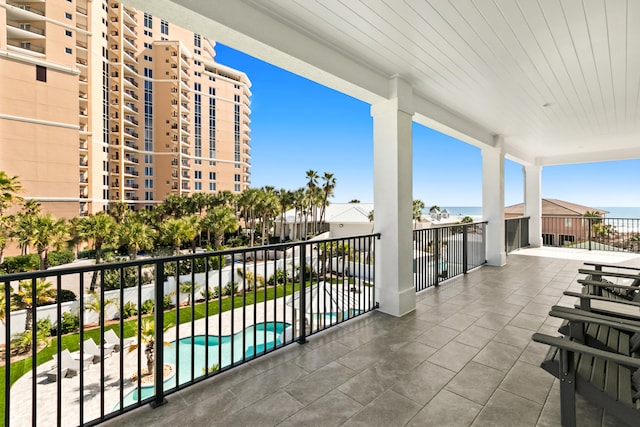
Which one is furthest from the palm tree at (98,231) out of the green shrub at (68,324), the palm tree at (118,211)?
the palm tree at (118,211)

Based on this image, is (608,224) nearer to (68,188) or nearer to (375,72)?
(375,72)

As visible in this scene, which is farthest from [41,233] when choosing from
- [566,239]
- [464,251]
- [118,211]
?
[566,239]

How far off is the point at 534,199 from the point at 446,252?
5481mm

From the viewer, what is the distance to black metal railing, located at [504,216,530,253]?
24.5 feet

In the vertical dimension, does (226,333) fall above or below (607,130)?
below

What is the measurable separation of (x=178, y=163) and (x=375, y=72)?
4263 cm

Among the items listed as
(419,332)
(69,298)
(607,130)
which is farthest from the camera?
(69,298)

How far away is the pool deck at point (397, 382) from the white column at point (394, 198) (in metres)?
0.29

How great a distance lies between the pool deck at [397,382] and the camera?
1.70 metres

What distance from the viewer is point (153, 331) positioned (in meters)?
4.70

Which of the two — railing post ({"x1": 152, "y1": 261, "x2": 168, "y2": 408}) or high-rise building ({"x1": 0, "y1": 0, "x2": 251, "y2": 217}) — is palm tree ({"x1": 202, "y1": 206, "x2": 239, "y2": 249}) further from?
railing post ({"x1": 152, "y1": 261, "x2": 168, "y2": 408})

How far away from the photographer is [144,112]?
40156 millimetres

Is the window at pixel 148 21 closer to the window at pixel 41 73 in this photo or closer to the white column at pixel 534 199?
the window at pixel 41 73

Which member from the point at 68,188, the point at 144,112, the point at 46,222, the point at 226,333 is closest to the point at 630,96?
the point at 226,333
